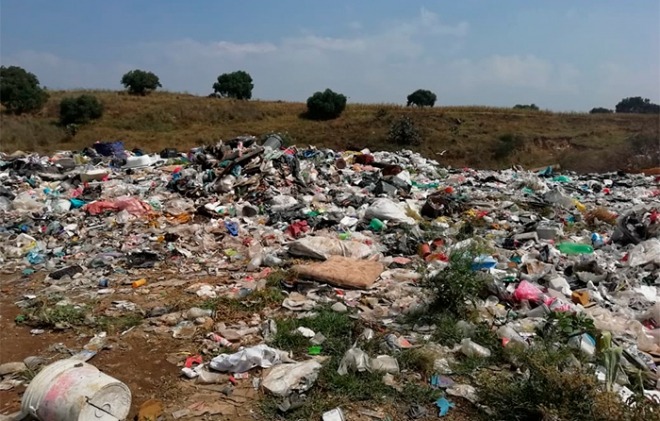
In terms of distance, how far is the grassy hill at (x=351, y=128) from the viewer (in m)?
21.0

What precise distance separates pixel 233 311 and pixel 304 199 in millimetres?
3650

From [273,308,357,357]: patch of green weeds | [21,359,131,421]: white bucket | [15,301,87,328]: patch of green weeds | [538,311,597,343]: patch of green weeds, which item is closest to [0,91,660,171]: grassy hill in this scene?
[538,311,597,343]: patch of green weeds

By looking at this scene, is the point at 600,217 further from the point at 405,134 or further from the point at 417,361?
the point at 405,134

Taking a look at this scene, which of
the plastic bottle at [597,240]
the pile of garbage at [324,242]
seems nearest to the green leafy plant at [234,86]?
the pile of garbage at [324,242]

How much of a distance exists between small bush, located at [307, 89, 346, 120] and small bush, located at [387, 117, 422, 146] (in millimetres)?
5278

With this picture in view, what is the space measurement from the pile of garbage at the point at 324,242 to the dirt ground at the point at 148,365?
13 centimetres

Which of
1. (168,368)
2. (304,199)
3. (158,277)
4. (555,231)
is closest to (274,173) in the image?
(304,199)

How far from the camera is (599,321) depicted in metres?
3.39

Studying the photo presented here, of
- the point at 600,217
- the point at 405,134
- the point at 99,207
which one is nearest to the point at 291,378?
the point at 99,207

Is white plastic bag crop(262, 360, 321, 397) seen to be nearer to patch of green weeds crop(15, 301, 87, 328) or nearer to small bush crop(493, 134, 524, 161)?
patch of green weeds crop(15, 301, 87, 328)

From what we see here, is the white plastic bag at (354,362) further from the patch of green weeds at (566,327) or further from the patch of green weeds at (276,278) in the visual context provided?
the patch of green weeds at (276,278)

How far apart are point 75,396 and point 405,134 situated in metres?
22.3

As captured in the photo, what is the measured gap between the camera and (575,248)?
5074 mm

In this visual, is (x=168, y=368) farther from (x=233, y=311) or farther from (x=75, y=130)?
(x=75, y=130)
